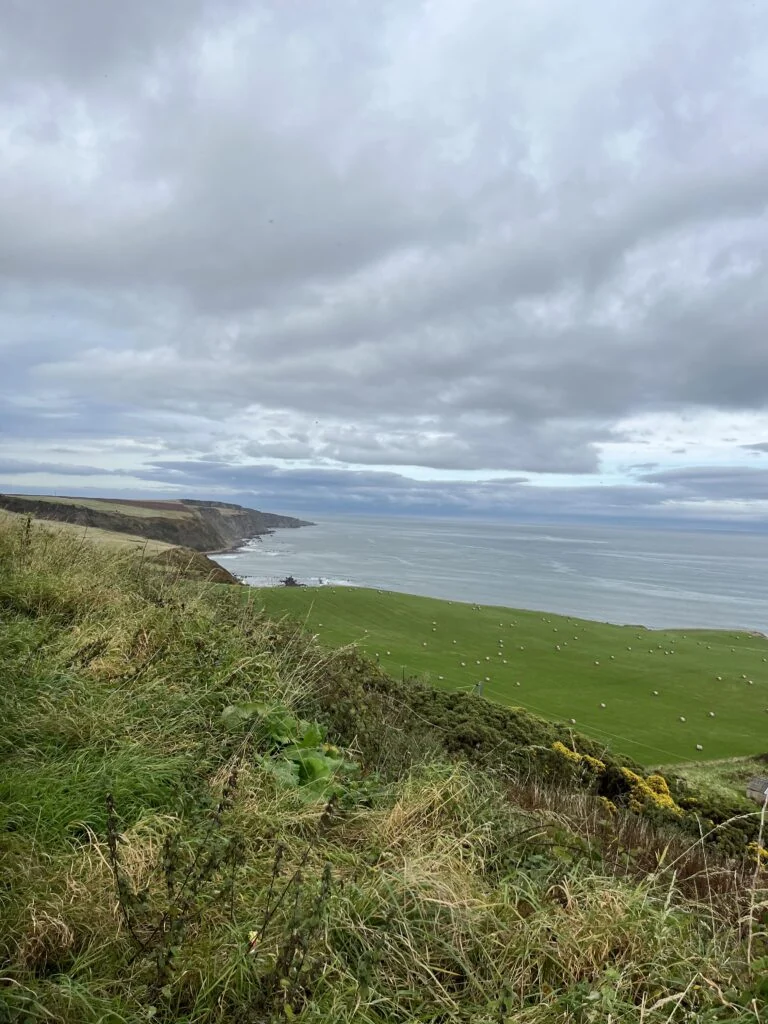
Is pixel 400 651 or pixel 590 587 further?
pixel 590 587

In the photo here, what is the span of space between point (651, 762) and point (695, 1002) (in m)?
13.8

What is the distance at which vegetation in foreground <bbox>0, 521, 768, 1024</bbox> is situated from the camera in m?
2.24

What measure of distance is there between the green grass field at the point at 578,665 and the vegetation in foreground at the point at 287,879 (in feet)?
22.9

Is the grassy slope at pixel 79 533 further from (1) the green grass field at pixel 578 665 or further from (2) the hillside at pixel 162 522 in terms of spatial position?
(2) the hillside at pixel 162 522

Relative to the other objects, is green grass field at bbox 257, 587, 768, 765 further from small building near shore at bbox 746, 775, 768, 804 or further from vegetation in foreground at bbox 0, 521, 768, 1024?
vegetation in foreground at bbox 0, 521, 768, 1024

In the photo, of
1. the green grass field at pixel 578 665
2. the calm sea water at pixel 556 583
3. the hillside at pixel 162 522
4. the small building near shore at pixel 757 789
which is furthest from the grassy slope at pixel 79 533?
the hillside at pixel 162 522

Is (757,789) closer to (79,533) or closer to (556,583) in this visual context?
(79,533)

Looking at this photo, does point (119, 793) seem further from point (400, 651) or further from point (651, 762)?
point (400, 651)

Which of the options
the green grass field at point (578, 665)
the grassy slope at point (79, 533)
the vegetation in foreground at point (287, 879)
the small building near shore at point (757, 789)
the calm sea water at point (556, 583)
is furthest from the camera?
the calm sea water at point (556, 583)

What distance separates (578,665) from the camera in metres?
23.2

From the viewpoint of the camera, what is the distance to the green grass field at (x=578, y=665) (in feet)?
55.3

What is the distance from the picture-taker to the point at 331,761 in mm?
4352

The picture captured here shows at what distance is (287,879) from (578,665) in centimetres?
2209

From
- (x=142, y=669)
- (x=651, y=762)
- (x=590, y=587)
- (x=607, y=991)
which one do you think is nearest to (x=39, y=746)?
(x=142, y=669)
